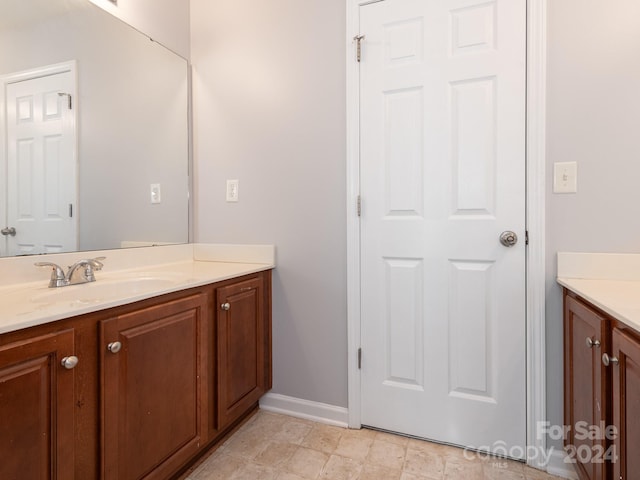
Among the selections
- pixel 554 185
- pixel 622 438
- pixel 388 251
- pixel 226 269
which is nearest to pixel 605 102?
pixel 554 185

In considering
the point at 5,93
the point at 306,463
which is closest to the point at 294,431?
the point at 306,463

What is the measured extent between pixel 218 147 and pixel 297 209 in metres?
0.62

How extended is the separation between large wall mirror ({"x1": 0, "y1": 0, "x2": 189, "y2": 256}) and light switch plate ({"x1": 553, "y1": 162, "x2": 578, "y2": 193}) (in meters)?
1.85

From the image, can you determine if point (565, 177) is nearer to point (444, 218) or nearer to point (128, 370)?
point (444, 218)

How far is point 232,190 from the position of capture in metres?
1.90

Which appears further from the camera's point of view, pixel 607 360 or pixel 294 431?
pixel 294 431

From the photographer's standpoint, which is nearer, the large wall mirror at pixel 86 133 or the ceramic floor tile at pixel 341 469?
the large wall mirror at pixel 86 133

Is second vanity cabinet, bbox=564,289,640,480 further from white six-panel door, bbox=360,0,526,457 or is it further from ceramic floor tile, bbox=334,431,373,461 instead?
ceramic floor tile, bbox=334,431,373,461

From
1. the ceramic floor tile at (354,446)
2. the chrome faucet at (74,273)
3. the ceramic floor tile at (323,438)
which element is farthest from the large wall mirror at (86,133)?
the ceramic floor tile at (354,446)

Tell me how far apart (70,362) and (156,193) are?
1.14 m

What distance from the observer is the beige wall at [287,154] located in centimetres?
170

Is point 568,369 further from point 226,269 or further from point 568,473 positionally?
point 226,269

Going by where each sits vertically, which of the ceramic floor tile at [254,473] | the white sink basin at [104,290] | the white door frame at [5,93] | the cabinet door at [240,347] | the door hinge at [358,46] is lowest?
the ceramic floor tile at [254,473]

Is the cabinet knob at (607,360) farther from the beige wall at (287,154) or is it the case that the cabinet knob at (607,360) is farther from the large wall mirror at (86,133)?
the large wall mirror at (86,133)
